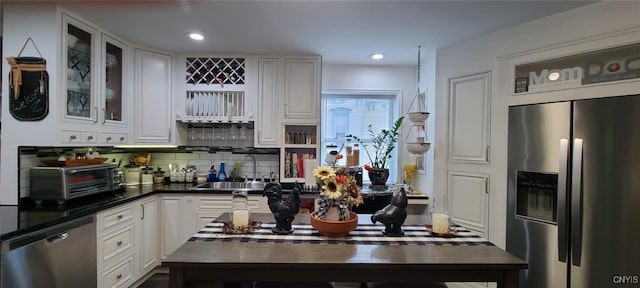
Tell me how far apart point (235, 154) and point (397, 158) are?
6.55 feet

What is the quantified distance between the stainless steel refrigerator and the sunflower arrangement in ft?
5.10

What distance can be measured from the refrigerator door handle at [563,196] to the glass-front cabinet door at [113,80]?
3.57 meters

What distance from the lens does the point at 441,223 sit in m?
1.80

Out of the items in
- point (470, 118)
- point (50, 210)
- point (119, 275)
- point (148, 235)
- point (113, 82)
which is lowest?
point (119, 275)

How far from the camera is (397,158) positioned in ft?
13.4

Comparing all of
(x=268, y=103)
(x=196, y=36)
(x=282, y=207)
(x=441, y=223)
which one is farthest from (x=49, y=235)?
(x=441, y=223)

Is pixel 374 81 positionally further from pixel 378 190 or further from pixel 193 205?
pixel 193 205

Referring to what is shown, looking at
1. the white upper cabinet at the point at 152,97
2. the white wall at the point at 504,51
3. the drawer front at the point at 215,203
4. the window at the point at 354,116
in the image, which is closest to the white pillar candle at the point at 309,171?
the window at the point at 354,116

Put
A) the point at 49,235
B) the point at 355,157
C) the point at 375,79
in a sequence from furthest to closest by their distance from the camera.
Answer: the point at 375,79, the point at 355,157, the point at 49,235

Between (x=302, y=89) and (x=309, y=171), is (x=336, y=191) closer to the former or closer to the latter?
(x=309, y=171)

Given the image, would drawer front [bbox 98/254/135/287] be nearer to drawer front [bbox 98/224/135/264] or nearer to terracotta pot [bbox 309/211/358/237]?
drawer front [bbox 98/224/135/264]

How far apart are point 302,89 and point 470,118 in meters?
1.71

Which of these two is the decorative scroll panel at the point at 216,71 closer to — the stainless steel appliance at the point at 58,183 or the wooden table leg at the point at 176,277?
the stainless steel appliance at the point at 58,183

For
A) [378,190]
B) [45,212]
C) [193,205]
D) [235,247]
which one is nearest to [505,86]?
[378,190]
